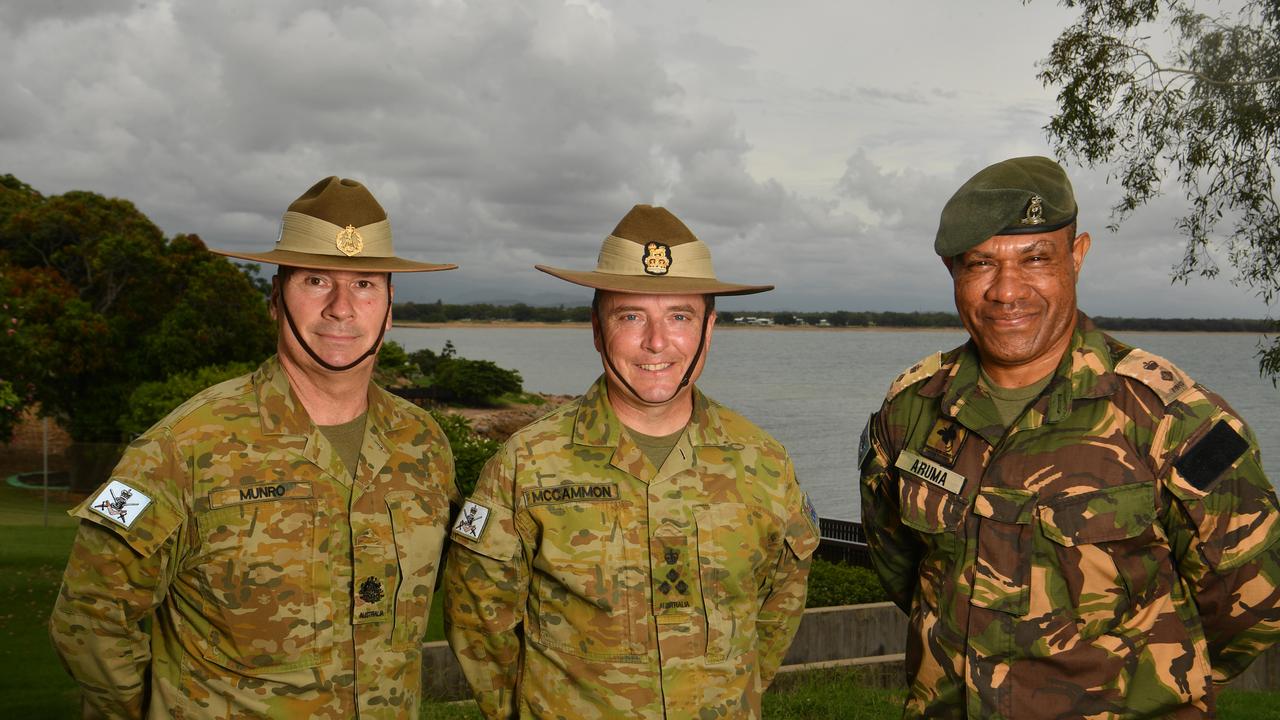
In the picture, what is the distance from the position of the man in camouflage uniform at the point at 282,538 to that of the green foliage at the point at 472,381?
153 ft

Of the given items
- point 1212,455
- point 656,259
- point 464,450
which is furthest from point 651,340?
point 464,450

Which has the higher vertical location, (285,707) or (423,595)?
(423,595)

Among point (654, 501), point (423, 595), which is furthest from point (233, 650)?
point (654, 501)

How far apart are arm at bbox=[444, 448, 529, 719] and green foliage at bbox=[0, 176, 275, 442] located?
3105 centimetres

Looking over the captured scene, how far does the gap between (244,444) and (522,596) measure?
1.29 m

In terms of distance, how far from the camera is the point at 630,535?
13.1ft

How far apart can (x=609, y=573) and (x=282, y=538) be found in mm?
1313

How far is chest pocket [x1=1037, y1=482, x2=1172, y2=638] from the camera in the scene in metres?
3.48

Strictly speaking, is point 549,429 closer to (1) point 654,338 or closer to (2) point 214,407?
(1) point 654,338

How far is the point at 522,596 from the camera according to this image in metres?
4.07

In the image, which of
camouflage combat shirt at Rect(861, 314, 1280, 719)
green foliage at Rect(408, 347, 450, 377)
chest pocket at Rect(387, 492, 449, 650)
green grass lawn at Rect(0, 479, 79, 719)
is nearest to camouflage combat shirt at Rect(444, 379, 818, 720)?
chest pocket at Rect(387, 492, 449, 650)

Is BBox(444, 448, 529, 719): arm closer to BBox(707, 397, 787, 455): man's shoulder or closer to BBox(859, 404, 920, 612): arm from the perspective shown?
BBox(707, 397, 787, 455): man's shoulder

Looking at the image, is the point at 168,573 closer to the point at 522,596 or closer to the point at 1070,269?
the point at 522,596

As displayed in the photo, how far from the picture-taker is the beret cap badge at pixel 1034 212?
361 centimetres
